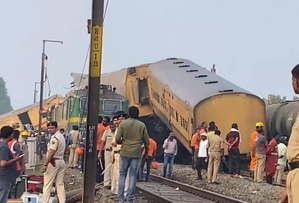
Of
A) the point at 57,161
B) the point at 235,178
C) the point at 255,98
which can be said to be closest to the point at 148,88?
the point at 255,98

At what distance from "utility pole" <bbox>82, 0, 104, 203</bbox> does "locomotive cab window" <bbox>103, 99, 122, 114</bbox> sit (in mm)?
14745

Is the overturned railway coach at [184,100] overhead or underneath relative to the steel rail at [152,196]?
overhead

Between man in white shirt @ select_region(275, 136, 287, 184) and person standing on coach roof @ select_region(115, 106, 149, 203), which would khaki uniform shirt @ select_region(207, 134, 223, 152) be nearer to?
man in white shirt @ select_region(275, 136, 287, 184)

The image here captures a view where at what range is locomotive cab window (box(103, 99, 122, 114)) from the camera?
24.6 m

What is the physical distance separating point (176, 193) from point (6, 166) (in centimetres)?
618

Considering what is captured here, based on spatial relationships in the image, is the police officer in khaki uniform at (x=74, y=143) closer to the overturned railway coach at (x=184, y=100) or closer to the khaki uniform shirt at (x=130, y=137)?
the overturned railway coach at (x=184, y=100)

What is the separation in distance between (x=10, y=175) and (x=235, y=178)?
32.5 feet

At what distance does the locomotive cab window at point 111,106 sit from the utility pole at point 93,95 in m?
14.7

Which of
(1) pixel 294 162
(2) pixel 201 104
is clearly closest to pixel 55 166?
(1) pixel 294 162

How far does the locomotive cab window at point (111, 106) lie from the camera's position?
2461cm

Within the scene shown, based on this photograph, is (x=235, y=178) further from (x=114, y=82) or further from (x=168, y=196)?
(x=114, y=82)

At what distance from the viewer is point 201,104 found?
2106 cm

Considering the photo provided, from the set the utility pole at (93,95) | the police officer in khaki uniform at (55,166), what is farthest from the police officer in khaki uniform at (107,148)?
the utility pole at (93,95)

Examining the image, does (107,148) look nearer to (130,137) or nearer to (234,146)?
(130,137)
